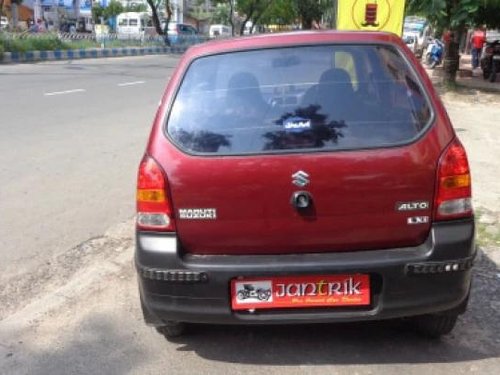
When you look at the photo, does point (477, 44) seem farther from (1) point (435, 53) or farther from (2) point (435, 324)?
(2) point (435, 324)

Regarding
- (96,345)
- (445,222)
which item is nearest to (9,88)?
(96,345)

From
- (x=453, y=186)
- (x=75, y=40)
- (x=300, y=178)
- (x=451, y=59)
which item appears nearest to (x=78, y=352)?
(x=300, y=178)

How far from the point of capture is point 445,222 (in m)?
3.04

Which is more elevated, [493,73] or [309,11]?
[309,11]

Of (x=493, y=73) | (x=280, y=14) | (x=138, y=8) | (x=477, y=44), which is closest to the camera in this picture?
(x=493, y=73)

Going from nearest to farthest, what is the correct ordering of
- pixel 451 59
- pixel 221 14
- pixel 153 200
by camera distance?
pixel 153 200 → pixel 451 59 → pixel 221 14

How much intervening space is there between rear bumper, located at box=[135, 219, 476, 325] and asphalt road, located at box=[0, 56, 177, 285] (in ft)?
6.12

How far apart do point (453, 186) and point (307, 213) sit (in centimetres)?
70

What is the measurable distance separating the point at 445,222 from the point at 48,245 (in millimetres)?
3241

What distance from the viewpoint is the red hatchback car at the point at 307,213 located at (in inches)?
117

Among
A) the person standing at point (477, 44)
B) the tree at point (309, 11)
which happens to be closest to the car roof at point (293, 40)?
the person standing at point (477, 44)

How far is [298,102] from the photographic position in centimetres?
320

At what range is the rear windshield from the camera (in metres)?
3.07

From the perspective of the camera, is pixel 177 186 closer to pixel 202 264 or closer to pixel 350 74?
pixel 202 264
